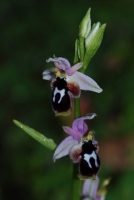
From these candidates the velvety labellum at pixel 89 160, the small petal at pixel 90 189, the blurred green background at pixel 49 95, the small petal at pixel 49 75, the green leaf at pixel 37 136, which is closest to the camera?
the velvety labellum at pixel 89 160

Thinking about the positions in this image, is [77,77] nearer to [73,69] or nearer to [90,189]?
[73,69]

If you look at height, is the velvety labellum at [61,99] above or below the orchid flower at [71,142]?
above

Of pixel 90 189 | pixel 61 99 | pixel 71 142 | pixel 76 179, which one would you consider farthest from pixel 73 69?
pixel 90 189

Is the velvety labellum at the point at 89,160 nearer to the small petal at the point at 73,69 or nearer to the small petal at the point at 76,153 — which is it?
the small petal at the point at 76,153

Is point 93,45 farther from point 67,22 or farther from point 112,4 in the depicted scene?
point 112,4

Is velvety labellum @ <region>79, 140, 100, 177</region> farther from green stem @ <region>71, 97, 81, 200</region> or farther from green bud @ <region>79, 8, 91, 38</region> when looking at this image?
green bud @ <region>79, 8, 91, 38</region>

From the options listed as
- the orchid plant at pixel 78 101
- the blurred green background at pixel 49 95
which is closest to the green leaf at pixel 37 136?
the orchid plant at pixel 78 101

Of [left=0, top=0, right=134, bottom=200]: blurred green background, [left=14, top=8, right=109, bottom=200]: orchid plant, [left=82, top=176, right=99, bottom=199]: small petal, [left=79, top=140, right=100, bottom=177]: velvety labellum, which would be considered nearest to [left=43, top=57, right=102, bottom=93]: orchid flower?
[left=14, top=8, right=109, bottom=200]: orchid plant

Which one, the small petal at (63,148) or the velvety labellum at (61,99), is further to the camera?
the small petal at (63,148)

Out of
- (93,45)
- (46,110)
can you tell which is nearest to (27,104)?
(46,110)
